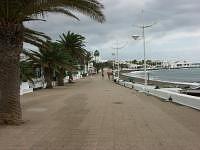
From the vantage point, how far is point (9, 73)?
46.8 ft

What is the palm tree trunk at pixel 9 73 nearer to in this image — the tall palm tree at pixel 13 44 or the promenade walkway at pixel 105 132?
the tall palm tree at pixel 13 44

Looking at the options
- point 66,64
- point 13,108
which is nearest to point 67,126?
point 13,108

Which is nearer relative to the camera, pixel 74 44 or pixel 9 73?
pixel 9 73

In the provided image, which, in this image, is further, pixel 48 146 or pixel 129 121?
pixel 129 121

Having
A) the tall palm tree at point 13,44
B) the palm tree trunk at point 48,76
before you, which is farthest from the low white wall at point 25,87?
the tall palm tree at point 13,44

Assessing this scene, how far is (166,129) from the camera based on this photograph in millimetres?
12906

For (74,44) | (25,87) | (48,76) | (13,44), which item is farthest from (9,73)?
(74,44)

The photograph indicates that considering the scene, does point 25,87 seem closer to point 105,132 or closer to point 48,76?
point 48,76

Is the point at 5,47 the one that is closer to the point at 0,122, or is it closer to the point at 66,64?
the point at 0,122

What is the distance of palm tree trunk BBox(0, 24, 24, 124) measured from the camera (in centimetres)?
1412

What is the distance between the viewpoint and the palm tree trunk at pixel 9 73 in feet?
46.3

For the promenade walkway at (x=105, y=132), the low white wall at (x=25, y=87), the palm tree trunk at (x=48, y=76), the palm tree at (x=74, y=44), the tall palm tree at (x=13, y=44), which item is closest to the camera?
the promenade walkway at (x=105, y=132)

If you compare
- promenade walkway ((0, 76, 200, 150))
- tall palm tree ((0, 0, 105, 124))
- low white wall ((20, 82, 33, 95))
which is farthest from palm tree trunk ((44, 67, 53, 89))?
tall palm tree ((0, 0, 105, 124))

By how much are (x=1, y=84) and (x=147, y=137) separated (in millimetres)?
5407
